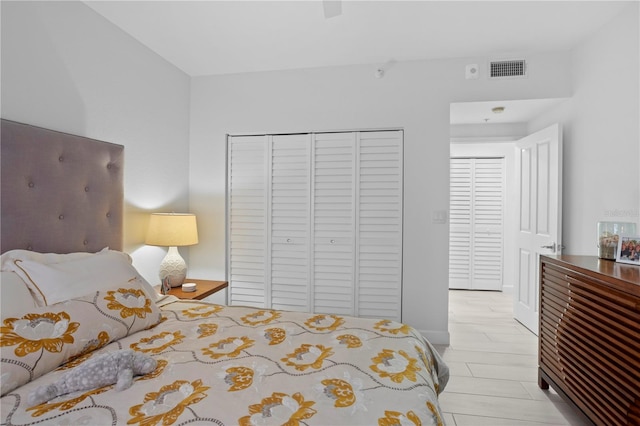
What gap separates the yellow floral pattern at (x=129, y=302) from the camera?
1568mm

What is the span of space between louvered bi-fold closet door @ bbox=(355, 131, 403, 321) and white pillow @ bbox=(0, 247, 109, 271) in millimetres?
2207

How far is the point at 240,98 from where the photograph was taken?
3.42 m

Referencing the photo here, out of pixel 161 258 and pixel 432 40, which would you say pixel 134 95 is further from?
pixel 432 40

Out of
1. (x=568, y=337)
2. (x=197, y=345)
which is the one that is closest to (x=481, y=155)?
(x=568, y=337)

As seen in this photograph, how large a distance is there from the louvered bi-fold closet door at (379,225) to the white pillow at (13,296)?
7.88 feet

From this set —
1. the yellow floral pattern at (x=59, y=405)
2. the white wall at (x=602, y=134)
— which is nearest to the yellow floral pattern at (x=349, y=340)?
the yellow floral pattern at (x=59, y=405)

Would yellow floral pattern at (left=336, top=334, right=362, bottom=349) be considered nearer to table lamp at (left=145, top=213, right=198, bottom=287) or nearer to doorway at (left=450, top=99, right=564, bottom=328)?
table lamp at (left=145, top=213, right=198, bottom=287)

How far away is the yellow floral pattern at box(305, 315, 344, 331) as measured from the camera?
5.88ft

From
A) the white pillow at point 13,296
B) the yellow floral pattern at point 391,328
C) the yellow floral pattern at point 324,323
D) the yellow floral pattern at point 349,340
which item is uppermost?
the white pillow at point 13,296

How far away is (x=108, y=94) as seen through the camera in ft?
7.84

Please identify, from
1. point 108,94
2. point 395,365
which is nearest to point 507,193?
point 395,365

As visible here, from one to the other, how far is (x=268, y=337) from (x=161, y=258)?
1.80 meters

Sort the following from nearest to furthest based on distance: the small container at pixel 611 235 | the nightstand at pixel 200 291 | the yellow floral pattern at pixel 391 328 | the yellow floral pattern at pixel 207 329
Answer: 1. the yellow floral pattern at pixel 207 329
2. the yellow floral pattern at pixel 391 328
3. the small container at pixel 611 235
4. the nightstand at pixel 200 291

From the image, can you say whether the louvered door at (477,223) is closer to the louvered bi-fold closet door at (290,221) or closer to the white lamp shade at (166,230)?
the louvered bi-fold closet door at (290,221)
